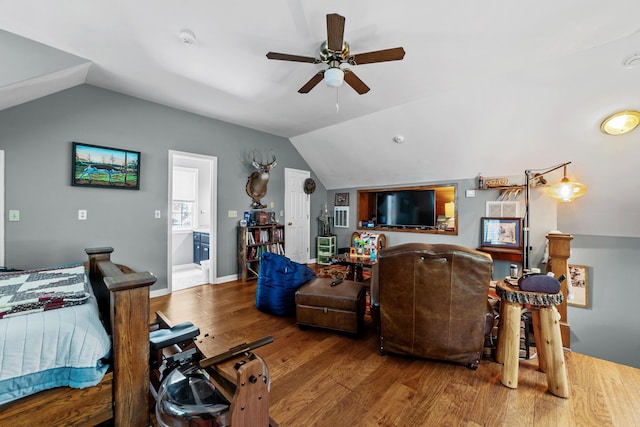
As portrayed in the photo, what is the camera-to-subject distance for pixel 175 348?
1.70 metres

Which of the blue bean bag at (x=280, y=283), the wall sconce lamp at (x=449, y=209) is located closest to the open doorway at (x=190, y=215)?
the blue bean bag at (x=280, y=283)

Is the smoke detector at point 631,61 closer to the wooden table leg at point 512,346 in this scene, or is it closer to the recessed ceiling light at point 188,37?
the wooden table leg at point 512,346

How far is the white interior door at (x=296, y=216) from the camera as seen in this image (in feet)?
18.4

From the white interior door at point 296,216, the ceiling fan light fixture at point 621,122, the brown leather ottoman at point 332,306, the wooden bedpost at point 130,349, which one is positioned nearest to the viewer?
the wooden bedpost at point 130,349

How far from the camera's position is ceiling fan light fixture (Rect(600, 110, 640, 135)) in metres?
2.71

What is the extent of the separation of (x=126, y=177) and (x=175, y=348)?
2798 millimetres

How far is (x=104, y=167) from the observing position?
3.30 metres

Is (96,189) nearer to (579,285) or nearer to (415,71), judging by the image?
(415,71)

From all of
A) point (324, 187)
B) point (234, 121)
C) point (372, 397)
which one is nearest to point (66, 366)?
point (372, 397)

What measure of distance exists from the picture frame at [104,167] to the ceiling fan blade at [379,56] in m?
3.20

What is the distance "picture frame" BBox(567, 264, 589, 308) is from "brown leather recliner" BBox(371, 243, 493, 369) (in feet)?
9.52

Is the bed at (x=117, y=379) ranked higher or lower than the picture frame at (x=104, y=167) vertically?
lower

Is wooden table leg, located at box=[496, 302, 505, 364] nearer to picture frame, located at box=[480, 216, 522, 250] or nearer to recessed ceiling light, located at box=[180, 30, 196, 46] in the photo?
picture frame, located at box=[480, 216, 522, 250]

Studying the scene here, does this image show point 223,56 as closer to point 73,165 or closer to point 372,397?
point 73,165
